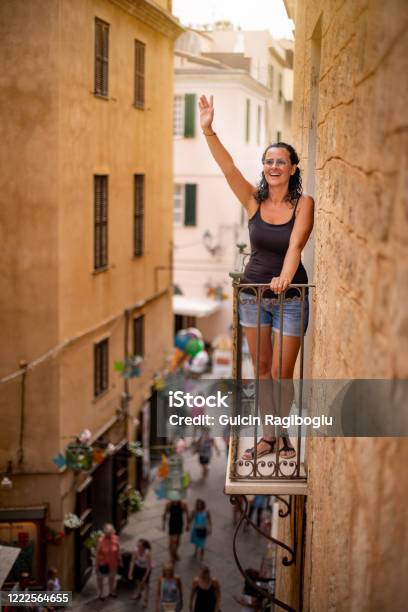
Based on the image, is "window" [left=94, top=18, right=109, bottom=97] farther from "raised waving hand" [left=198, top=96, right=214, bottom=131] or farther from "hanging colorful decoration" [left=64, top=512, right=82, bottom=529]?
"raised waving hand" [left=198, top=96, right=214, bottom=131]

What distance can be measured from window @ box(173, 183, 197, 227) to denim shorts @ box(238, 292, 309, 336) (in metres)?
21.6

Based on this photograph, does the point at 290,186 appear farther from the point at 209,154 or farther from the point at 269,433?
the point at 209,154

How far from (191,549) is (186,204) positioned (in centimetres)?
1404

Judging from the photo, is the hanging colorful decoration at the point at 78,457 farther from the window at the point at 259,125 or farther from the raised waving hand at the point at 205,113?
the window at the point at 259,125

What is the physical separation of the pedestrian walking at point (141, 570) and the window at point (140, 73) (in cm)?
798

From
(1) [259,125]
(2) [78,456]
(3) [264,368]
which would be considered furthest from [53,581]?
(1) [259,125]

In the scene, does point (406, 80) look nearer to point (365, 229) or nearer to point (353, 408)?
point (365, 229)

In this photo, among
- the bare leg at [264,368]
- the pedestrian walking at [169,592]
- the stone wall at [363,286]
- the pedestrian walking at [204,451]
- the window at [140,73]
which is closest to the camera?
the stone wall at [363,286]

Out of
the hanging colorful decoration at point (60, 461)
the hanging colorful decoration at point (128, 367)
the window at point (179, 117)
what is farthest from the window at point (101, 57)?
the window at point (179, 117)

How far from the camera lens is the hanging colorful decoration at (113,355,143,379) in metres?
14.5

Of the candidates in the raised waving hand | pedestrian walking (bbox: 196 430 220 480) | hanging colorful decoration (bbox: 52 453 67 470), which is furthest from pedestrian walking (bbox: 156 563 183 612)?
the raised waving hand

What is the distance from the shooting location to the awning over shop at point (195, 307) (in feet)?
88.0

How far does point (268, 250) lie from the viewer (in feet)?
16.5

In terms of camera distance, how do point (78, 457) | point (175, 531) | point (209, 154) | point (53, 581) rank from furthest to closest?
point (209, 154) < point (175, 531) < point (78, 457) < point (53, 581)
